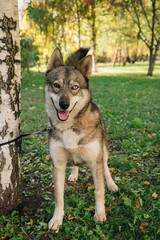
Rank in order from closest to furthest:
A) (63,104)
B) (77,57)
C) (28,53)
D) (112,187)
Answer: (63,104) → (77,57) → (112,187) → (28,53)

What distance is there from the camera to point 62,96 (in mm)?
2502

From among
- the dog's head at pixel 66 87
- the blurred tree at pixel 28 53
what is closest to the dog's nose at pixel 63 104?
the dog's head at pixel 66 87

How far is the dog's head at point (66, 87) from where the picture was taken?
2.51m

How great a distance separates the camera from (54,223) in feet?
8.60

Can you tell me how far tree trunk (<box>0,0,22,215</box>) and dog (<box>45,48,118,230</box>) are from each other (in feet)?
1.41

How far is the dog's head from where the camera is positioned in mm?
2510

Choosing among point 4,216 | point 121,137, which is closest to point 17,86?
point 4,216

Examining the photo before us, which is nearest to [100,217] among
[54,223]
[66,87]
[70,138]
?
[54,223]

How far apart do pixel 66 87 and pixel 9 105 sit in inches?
29.1

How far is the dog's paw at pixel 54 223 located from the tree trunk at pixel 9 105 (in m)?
0.59

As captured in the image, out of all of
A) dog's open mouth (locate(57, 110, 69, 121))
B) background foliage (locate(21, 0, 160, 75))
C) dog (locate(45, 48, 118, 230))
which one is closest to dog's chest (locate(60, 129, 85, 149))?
dog (locate(45, 48, 118, 230))

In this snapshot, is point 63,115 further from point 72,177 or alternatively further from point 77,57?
point 72,177

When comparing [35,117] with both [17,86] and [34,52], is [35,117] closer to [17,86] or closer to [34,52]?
[17,86]

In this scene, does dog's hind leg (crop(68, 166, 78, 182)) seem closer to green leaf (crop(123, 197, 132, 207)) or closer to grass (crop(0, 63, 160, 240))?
grass (crop(0, 63, 160, 240))
